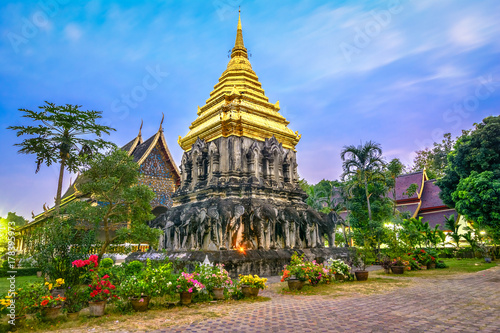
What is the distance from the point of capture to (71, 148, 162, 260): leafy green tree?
35.9 ft

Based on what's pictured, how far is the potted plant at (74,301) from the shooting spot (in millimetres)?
5441

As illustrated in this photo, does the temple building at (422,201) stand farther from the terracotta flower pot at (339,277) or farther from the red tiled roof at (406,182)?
the terracotta flower pot at (339,277)

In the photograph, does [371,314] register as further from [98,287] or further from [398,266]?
[398,266]

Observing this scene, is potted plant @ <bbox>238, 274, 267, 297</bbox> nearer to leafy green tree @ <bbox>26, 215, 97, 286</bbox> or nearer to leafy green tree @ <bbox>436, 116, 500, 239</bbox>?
leafy green tree @ <bbox>26, 215, 97, 286</bbox>

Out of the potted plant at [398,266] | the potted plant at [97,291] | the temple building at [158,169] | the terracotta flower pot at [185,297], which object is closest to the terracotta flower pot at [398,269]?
the potted plant at [398,266]

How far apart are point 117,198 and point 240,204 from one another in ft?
15.6

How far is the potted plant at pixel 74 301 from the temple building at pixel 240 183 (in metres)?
5.66

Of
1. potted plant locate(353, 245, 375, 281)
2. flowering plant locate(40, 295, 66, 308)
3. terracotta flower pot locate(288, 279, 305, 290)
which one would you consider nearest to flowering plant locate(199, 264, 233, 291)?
terracotta flower pot locate(288, 279, 305, 290)

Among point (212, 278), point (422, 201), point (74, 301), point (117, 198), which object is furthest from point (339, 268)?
point (422, 201)

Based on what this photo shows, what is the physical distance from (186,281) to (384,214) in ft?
49.1

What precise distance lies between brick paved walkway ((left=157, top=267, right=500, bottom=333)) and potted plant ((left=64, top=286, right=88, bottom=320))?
2.01m

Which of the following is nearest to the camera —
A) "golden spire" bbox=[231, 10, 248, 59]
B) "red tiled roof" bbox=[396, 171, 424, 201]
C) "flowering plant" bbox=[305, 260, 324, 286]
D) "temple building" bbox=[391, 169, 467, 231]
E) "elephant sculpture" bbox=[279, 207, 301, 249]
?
"flowering plant" bbox=[305, 260, 324, 286]

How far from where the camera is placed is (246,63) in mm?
18828

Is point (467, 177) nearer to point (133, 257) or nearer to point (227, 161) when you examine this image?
point (227, 161)
